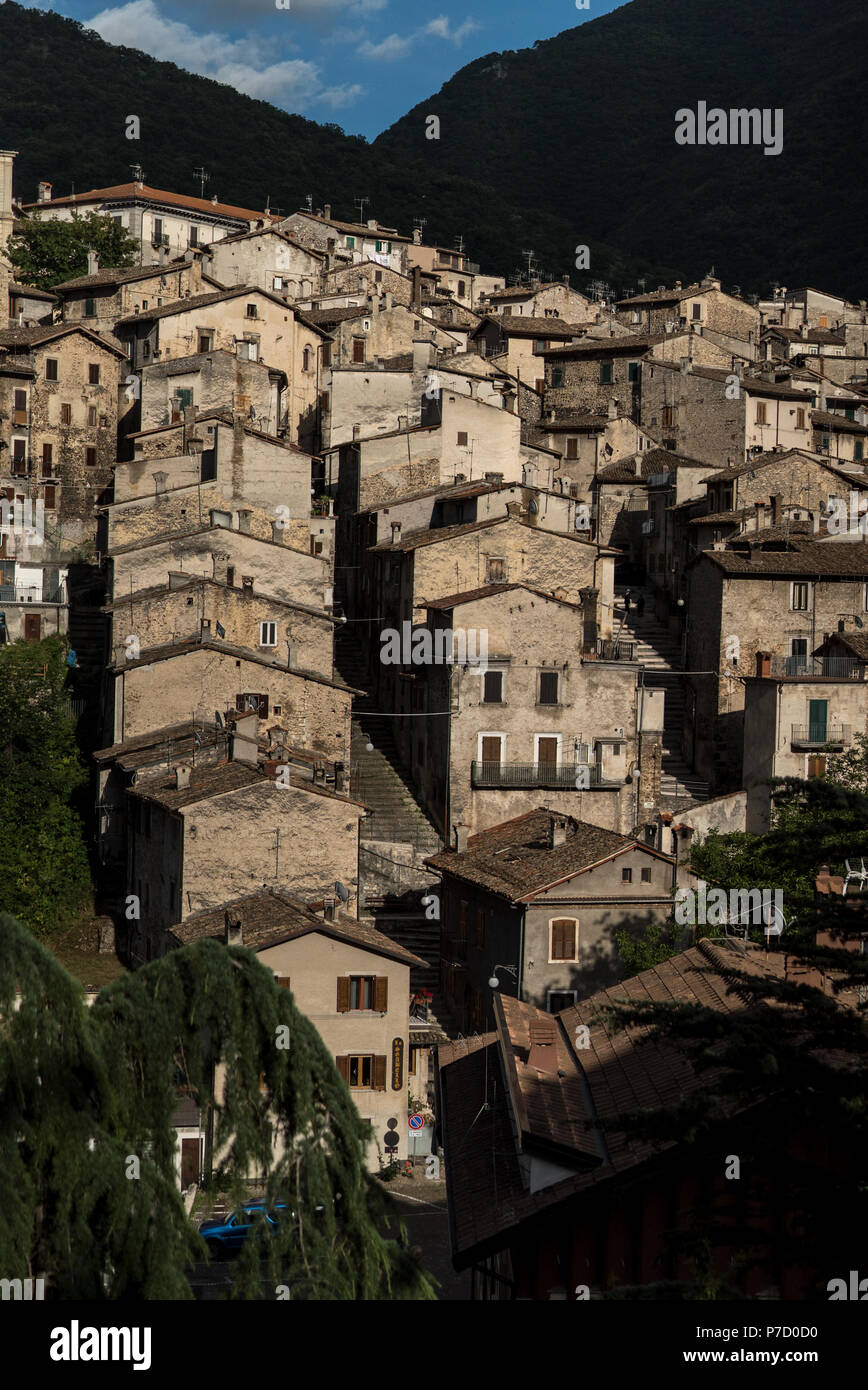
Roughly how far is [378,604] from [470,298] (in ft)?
177

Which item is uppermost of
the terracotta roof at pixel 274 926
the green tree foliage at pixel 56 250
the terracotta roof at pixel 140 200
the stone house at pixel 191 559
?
the terracotta roof at pixel 140 200

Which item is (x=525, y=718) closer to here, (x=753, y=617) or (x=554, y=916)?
(x=554, y=916)

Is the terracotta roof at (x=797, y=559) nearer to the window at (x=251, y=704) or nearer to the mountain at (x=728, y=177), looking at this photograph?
the window at (x=251, y=704)

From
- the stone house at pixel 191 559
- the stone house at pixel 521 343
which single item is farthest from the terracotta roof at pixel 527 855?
the stone house at pixel 521 343

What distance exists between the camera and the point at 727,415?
258ft

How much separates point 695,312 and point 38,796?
2326 inches

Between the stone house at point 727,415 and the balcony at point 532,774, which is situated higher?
the stone house at point 727,415

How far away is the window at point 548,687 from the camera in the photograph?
178ft

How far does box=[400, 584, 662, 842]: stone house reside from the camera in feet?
176

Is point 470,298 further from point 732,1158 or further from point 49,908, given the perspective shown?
point 732,1158

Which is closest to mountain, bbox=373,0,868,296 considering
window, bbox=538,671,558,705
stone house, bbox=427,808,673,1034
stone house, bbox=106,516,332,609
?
window, bbox=538,671,558,705

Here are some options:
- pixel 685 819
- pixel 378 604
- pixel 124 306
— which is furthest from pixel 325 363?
pixel 685 819

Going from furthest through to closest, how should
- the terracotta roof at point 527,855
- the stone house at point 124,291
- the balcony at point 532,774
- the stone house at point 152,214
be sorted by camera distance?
the stone house at point 152,214 → the stone house at point 124,291 → the balcony at point 532,774 → the terracotta roof at point 527,855

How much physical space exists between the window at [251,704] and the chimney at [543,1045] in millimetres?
19624
